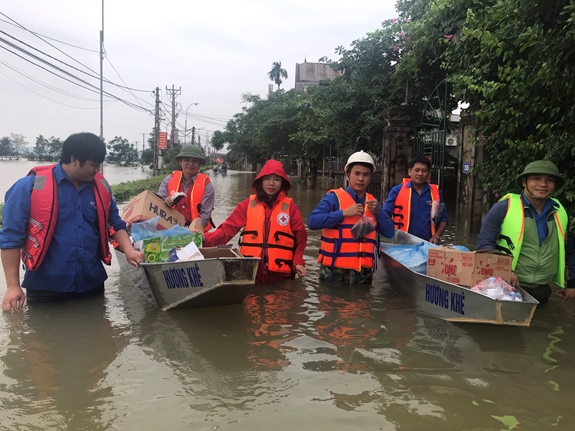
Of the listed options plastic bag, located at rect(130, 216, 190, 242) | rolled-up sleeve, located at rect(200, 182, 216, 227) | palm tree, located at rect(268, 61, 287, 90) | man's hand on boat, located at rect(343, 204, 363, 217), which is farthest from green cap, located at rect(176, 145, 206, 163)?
palm tree, located at rect(268, 61, 287, 90)

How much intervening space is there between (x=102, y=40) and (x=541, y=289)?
24.3 m

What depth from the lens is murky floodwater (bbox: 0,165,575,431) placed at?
2873 millimetres

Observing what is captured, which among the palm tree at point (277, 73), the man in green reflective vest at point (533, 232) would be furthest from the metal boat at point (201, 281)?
the palm tree at point (277, 73)

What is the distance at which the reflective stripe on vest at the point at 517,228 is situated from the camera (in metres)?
4.27

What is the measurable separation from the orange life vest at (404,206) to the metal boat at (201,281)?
2513mm

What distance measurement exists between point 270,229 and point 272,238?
0.31 ft

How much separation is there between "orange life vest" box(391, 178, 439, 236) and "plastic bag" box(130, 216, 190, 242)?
2706mm

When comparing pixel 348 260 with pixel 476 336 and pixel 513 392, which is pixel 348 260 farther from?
pixel 513 392

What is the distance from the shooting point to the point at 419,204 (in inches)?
240

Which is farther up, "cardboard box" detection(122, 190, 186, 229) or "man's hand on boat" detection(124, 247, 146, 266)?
"cardboard box" detection(122, 190, 186, 229)

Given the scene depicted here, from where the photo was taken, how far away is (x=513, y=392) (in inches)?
126

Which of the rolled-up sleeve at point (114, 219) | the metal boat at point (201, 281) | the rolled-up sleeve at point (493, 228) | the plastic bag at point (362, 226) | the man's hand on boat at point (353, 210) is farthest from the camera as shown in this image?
the plastic bag at point (362, 226)

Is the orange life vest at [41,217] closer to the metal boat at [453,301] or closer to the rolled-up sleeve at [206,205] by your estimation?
the rolled-up sleeve at [206,205]

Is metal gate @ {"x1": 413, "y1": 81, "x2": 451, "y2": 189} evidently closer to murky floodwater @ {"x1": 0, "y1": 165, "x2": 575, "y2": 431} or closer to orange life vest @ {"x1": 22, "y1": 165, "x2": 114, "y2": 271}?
murky floodwater @ {"x1": 0, "y1": 165, "x2": 575, "y2": 431}
